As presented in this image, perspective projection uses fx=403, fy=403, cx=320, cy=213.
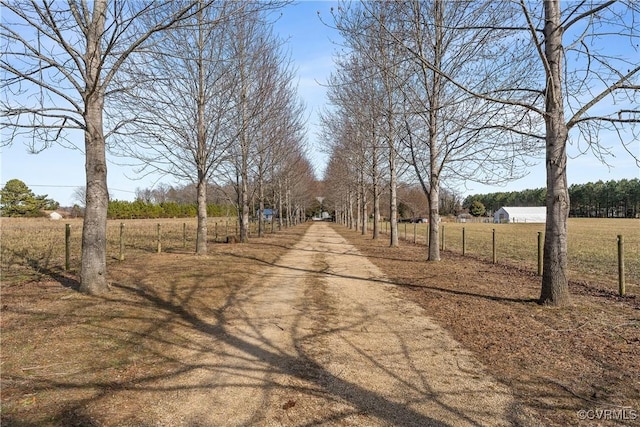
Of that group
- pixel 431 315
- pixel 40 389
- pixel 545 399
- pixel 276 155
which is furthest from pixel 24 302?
pixel 276 155

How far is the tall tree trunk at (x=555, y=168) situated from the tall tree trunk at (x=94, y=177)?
753 centimetres

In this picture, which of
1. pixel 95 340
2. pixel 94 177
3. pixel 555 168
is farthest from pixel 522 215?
pixel 95 340

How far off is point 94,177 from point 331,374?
552cm

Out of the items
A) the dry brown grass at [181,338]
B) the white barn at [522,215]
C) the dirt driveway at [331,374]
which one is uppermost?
the white barn at [522,215]

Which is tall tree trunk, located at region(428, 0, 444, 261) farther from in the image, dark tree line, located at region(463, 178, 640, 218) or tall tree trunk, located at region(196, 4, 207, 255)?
dark tree line, located at region(463, 178, 640, 218)

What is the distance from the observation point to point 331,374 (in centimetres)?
396

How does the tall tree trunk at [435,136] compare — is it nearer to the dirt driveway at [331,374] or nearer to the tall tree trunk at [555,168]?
the tall tree trunk at [555,168]

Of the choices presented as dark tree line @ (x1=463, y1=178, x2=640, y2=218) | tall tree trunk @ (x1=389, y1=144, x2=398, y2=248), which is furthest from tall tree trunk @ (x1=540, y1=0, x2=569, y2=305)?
dark tree line @ (x1=463, y1=178, x2=640, y2=218)

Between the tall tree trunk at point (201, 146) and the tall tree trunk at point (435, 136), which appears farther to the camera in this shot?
the tall tree trunk at point (201, 146)

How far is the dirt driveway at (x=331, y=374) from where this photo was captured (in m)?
3.13

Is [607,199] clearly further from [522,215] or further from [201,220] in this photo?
[201,220]

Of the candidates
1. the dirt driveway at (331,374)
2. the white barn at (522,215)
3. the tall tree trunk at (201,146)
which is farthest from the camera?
the white barn at (522,215)

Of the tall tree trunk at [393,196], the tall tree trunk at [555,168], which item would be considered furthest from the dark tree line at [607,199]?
the tall tree trunk at [555,168]

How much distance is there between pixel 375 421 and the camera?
3.03m
